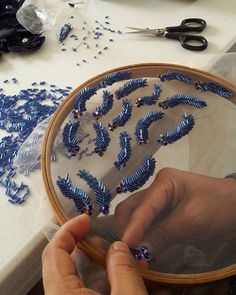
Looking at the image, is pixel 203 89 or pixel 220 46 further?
pixel 220 46

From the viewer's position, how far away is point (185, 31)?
24.7 inches

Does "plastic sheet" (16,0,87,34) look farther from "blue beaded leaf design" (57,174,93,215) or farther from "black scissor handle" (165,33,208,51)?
"blue beaded leaf design" (57,174,93,215)

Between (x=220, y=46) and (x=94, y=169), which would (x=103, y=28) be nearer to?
(x=220, y=46)

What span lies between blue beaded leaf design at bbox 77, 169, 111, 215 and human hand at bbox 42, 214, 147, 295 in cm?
3

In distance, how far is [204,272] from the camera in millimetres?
372

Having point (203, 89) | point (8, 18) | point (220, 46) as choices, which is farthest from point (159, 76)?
point (8, 18)

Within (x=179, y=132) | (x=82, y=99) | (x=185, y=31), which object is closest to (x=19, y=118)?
(x=82, y=99)

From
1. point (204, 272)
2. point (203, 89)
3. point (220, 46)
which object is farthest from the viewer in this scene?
point (220, 46)

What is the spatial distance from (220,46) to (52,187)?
0.38 metres

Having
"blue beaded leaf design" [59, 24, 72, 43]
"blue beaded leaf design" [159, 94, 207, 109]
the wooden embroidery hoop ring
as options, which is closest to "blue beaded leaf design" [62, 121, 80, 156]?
the wooden embroidery hoop ring

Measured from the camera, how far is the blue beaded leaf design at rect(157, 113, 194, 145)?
456 millimetres

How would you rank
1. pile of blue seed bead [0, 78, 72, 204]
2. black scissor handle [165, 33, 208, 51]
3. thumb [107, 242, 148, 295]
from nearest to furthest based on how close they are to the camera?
1. thumb [107, 242, 148, 295]
2. pile of blue seed bead [0, 78, 72, 204]
3. black scissor handle [165, 33, 208, 51]

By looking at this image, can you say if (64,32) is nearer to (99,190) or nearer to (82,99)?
(82,99)

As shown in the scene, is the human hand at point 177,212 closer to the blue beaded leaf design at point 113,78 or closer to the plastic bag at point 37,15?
the blue beaded leaf design at point 113,78
